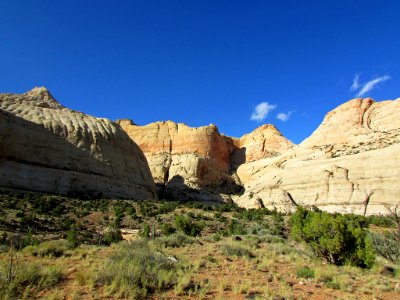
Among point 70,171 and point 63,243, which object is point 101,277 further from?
point 70,171

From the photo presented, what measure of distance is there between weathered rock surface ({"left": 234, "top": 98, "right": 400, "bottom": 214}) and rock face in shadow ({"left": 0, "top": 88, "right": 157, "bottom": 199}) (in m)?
20.4

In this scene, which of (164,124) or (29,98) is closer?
(29,98)

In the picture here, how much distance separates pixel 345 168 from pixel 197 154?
4074cm

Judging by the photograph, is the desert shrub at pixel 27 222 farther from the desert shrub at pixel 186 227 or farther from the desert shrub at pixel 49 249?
the desert shrub at pixel 186 227

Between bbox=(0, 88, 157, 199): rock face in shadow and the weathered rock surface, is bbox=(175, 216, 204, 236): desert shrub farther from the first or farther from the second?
bbox=(0, 88, 157, 199): rock face in shadow

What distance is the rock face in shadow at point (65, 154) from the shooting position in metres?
39.2

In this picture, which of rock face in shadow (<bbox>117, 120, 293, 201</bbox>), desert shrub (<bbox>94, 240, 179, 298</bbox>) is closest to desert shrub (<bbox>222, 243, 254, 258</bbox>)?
desert shrub (<bbox>94, 240, 179, 298</bbox>)

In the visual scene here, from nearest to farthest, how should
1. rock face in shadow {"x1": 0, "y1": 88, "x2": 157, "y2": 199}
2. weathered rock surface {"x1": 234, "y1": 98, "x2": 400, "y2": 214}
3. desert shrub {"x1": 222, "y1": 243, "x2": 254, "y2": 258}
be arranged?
desert shrub {"x1": 222, "y1": 243, "x2": 254, "y2": 258}
rock face in shadow {"x1": 0, "y1": 88, "x2": 157, "y2": 199}
weathered rock surface {"x1": 234, "y1": 98, "x2": 400, "y2": 214}

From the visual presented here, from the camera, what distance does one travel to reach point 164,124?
94000 millimetres

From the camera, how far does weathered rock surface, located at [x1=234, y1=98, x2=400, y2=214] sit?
4331cm

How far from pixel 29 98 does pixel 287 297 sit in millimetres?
58792

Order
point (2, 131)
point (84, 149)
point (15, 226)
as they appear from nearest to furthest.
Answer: point (15, 226)
point (2, 131)
point (84, 149)

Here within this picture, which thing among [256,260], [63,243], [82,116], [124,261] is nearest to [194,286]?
[124,261]

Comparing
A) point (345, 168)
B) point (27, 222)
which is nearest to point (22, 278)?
point (27, 222)
